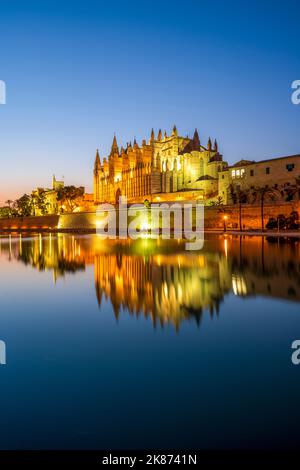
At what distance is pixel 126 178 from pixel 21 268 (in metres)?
66.3

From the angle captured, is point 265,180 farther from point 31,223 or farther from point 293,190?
point 31,223

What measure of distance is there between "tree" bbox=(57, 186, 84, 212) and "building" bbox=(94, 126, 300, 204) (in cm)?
487

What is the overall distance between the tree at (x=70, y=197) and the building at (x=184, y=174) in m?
4.87

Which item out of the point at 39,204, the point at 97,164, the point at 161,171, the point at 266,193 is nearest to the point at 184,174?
the point at 161,171

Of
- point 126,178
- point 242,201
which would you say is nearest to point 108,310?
point 242,201

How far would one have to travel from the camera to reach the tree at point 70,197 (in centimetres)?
8131

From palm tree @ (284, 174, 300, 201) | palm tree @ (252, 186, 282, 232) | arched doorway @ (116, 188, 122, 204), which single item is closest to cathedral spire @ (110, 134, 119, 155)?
arched doorway @ (116, 188, 122, 204)

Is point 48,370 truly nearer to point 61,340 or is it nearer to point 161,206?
point 61,340

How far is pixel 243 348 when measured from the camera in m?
4.68

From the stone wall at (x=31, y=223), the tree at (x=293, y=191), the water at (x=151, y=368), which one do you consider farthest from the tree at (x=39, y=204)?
the water at (x=151, y=368)

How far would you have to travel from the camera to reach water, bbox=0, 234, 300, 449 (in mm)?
2818

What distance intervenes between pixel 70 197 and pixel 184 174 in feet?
96.2

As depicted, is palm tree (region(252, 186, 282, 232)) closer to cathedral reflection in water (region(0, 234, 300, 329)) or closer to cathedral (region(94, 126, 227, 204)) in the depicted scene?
cathedral (region(94, 126, 227, 204))

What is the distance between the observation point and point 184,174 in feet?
216
